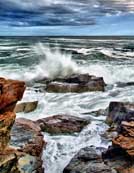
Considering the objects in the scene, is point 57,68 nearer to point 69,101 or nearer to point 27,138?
point 69,101

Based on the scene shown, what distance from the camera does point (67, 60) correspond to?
2859 centimetres

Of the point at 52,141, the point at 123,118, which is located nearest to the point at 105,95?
the point at 123,118

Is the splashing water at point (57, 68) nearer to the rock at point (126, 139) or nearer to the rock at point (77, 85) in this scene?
the rock at point (77, 85)

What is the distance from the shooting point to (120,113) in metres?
10.9

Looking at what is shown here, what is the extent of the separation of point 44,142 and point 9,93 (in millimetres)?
2937

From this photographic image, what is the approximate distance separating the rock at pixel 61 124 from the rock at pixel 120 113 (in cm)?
72

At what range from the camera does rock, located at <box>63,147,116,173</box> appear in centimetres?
720

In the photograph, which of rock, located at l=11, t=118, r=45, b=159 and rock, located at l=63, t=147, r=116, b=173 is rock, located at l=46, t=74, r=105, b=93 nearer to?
rock, located at l=11, t=118, r=45, b=159

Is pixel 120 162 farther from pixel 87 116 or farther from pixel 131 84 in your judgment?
pixel 131 84

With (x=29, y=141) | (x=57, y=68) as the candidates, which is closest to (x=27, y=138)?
(x=29, y=141)

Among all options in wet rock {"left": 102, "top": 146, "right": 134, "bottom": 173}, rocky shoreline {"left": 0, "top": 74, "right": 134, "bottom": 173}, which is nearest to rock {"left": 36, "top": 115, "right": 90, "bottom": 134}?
rocky shoreline {"left": 0, "top": 74, "right": 134, "bottom": 173}

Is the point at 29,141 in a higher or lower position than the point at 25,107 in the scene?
higher

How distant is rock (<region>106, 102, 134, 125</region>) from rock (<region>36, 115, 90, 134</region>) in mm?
720

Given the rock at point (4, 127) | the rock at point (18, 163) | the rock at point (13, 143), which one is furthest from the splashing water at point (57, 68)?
the rock at point (4, 127)
